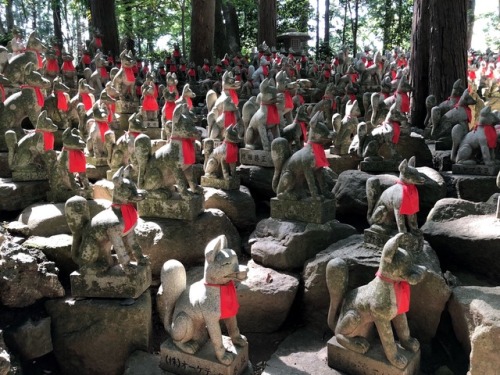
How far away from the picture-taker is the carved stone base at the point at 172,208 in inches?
187

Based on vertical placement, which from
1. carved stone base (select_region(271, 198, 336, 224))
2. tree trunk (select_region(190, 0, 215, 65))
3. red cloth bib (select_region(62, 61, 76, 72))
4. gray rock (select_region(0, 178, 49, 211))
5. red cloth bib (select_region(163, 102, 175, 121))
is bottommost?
carved stone base (select_region(271, 198, 336, 224))

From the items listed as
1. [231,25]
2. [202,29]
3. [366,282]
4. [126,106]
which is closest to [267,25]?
[202,29]

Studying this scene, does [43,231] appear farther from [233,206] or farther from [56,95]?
[56,95]

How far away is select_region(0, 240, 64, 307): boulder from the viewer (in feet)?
12.4

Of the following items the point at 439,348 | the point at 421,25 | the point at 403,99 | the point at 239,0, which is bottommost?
the point at 439,348

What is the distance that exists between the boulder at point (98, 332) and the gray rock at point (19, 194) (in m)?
1.76

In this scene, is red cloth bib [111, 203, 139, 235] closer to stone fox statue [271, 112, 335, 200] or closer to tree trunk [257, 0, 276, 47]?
stone fox statue [271, 112, 335, 200]

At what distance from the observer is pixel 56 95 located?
A: 6.93 meters

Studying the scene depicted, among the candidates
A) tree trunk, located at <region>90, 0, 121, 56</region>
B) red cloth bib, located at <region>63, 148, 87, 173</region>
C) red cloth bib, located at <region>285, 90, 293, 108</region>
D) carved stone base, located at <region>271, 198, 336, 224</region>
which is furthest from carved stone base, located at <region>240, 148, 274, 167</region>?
tree trunk, located at <region>90, 0, 121, 56</region>

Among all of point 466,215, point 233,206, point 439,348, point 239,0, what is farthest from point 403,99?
point 239,0

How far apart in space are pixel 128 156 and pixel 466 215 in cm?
384

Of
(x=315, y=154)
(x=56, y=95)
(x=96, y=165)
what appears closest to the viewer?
(x=315, y=154)

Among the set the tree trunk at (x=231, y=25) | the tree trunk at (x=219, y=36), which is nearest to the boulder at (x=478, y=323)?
the tree trunk at (x=219, y=36)

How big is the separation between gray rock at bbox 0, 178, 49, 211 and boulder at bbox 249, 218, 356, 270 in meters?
2.56
